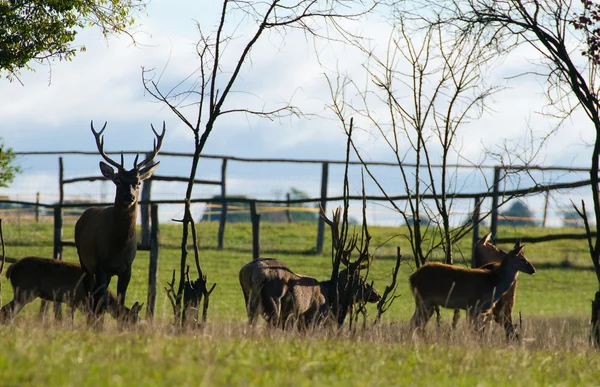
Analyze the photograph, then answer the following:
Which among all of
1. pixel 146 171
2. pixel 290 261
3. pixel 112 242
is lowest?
pixel 290 261

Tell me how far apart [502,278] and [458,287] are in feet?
1.86

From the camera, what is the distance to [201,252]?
66.9ft

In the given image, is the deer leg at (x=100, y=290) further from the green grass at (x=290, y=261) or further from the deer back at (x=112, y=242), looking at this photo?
the green grass at (x=290, y=261)

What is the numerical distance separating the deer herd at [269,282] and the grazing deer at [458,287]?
0.03 feet

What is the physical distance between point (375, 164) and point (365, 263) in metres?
11.6

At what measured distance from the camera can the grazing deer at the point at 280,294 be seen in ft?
29.8

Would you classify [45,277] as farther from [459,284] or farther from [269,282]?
[459,284]

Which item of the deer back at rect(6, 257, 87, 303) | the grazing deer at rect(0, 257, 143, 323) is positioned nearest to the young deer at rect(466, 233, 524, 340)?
the grazing deer at rect(0, 257, 143, 323)

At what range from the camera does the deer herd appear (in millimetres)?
9148

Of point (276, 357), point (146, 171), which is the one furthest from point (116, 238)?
point (276, 357)

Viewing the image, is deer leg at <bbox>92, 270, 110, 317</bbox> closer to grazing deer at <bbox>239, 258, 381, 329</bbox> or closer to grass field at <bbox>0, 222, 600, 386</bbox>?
grazing deer at <bbox>239, 258, 381, 329</bbox>

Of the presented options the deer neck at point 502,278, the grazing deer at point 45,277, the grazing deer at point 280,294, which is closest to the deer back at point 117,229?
the grazing deer at point 45,277

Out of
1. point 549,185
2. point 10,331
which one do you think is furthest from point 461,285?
point 10,331

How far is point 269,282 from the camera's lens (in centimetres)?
909
